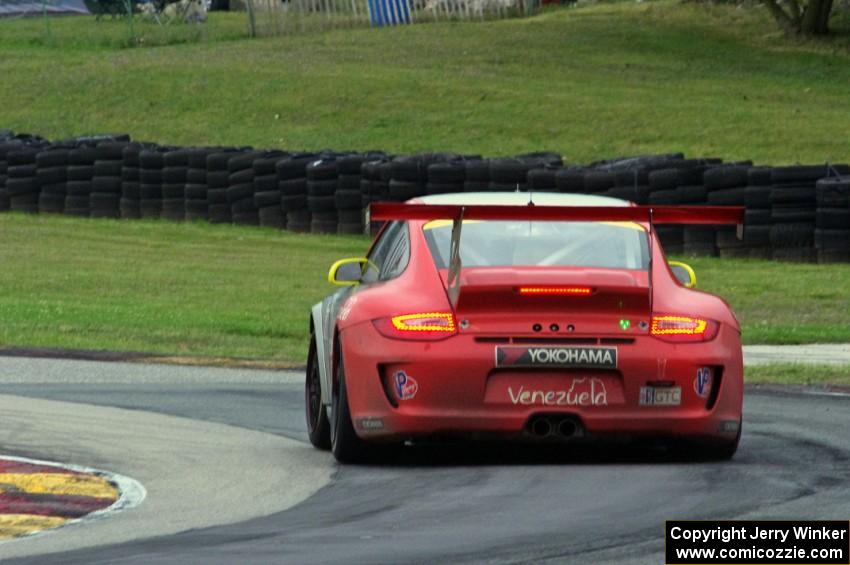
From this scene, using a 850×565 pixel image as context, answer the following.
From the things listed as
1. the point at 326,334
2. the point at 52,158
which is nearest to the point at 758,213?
the point at 52,158

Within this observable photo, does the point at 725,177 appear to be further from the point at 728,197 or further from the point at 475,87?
the point at 475,87

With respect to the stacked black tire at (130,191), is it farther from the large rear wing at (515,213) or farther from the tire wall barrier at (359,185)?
the large rear wing at (515,213)

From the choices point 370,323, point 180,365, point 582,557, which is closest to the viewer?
point 582,557

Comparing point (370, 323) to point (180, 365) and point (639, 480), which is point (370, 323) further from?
point (180, 365)

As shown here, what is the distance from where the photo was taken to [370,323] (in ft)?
31.3

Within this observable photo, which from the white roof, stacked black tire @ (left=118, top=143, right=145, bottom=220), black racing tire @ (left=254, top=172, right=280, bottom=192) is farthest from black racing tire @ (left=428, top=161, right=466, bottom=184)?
the white roof

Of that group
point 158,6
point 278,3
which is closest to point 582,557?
point 278,3

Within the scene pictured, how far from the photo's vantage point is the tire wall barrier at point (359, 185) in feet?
78.0

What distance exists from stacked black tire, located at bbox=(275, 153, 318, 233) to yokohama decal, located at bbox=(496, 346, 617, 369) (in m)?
19.5

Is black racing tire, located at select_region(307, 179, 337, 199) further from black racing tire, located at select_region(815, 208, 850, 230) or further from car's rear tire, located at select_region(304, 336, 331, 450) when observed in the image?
car's rear tire, located at select_region(304, 336, 331, 450)

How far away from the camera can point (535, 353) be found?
9305 millimetres

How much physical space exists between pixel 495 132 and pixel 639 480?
30.0 metres

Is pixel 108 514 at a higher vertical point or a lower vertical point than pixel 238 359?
higher

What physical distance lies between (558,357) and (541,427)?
1.12 feet
